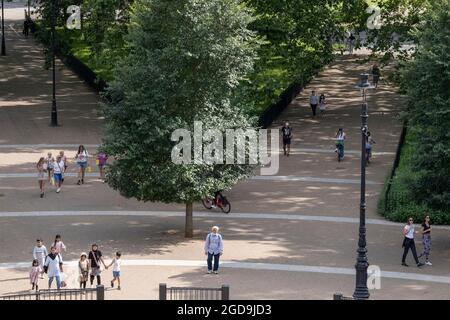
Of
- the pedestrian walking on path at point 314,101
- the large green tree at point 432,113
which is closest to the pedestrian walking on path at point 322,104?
the pedestrian walking on path at point 314,101

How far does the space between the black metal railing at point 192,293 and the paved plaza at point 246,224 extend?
3.97 ft

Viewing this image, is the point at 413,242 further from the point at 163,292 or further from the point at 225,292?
the point at 163,292

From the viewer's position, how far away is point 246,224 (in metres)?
39.3

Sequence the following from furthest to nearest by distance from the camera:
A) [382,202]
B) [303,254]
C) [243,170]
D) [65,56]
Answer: [65,56] < [382,202] < [243,170] < [303,254]

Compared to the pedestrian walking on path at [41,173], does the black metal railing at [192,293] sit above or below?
below

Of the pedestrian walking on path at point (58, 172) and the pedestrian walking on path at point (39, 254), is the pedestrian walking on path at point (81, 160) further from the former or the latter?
the pedestrian walking on path at point (39, 254)

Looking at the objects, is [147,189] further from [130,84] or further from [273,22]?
[273,22]

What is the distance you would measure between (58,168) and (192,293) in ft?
45.5

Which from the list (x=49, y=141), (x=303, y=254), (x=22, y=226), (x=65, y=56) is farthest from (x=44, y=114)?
(x=303, y=254)

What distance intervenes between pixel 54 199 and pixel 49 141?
9861mm

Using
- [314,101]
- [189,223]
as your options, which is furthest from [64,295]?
[314,101]

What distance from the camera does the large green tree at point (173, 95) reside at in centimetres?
3678

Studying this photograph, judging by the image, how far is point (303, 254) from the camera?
35688mm
